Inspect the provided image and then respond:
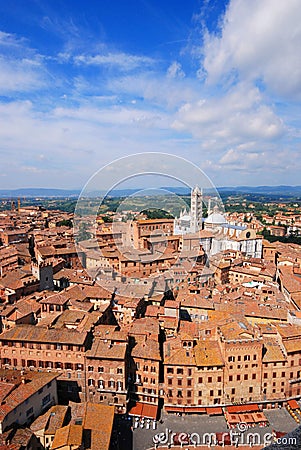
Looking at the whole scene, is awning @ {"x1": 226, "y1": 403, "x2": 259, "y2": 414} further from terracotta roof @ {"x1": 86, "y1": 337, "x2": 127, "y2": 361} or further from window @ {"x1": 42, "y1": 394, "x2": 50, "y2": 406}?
window @ {"x1": 42, "y1": 394, "x2": 50, "y2": 406}

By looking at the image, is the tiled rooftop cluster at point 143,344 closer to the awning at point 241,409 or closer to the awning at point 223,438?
the awning at point 241,409

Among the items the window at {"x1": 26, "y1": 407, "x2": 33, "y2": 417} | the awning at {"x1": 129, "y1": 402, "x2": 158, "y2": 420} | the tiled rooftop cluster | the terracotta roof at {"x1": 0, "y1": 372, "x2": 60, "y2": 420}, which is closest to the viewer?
the terracotta roof at {"x1": 0, "y1": 372, "x2": 60, "y2": 420}

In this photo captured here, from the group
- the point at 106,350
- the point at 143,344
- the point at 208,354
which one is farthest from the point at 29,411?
the point at 208,354

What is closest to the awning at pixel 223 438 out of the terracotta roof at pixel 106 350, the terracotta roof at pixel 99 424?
the terracotta roof at pixel 99 424

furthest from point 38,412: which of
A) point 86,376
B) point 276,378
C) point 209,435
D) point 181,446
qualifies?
point 276,378

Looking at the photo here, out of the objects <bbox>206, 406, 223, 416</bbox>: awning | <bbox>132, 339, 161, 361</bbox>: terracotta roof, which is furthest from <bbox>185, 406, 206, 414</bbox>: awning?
<bbox>132, 339, 161, 361</bbox>: terracotta roof

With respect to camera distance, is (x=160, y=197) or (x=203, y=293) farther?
(x=203, y=293)

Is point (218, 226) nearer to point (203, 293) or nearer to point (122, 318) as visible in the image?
point (203, 293)
